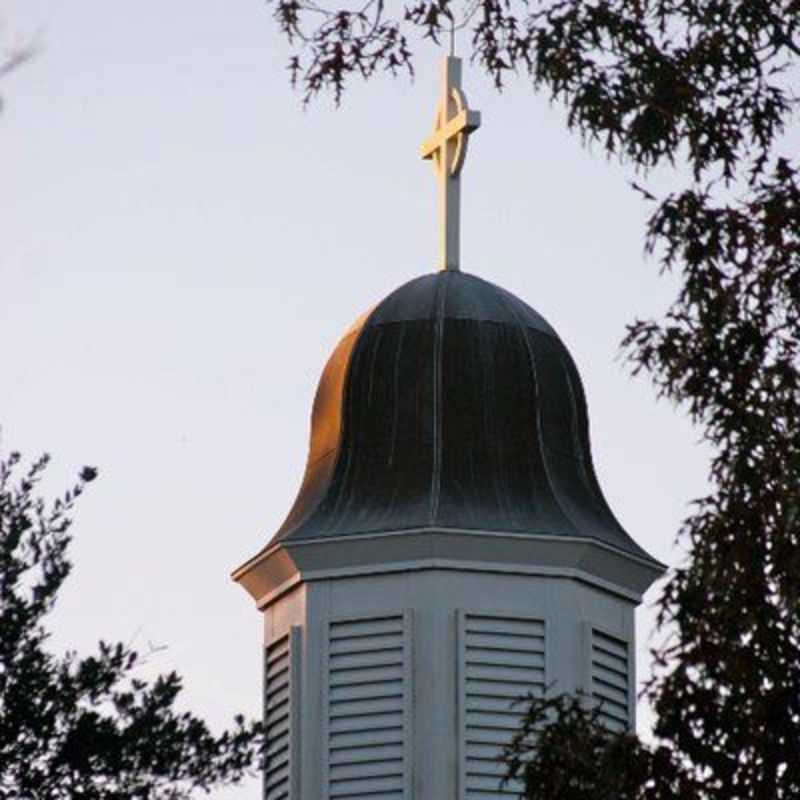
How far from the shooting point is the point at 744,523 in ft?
104

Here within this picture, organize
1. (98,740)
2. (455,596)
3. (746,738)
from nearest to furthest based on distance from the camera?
1. (746,738)
2. (98,740)
3. (455,596)

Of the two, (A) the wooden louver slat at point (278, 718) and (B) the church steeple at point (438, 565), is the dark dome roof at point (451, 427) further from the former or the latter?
(A) the wooden louver slat at point (278, 718)

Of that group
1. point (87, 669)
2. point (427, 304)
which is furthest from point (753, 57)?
point (427, 304)

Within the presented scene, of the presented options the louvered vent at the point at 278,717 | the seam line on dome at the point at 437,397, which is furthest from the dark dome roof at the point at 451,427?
the louvered vent at the point at 278,717

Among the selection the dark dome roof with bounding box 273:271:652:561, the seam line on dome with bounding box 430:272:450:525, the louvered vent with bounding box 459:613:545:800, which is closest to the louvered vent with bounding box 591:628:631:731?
the louvered vent with bounding box 459:613:545:800

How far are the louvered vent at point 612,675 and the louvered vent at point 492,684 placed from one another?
580 mm

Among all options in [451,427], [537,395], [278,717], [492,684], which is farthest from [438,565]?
[537,395]

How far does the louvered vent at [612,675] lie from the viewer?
42875mm

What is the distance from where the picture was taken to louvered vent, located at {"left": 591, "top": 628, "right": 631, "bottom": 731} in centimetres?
4288

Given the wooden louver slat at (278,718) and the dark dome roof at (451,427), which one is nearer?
the wooden louver slat at (278,718)

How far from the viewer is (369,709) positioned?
4247 cm

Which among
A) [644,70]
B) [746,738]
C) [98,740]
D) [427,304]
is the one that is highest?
[427,304]

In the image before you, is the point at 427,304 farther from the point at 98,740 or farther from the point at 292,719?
the point at 98,740

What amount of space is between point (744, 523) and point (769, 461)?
0.45 m
